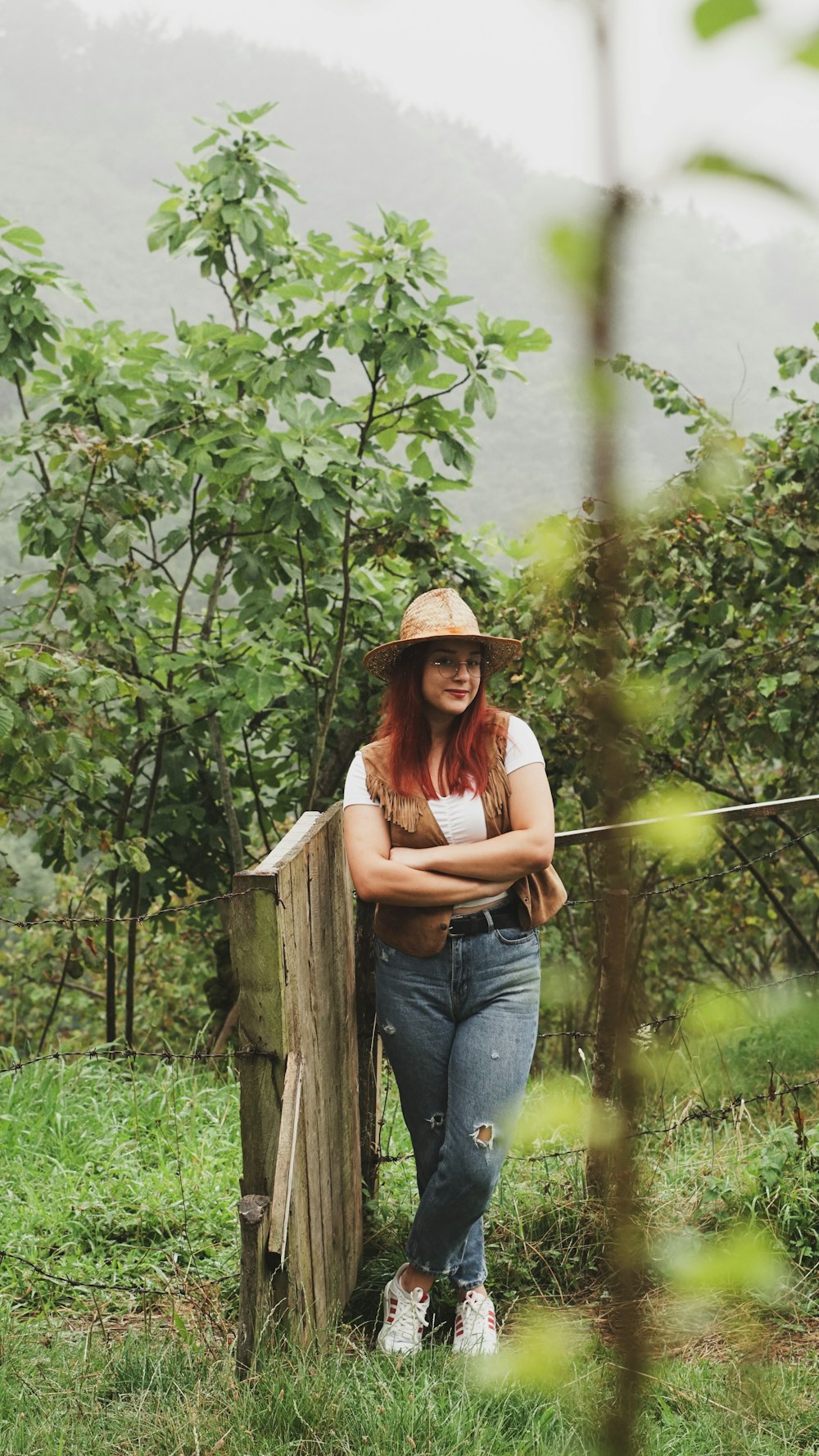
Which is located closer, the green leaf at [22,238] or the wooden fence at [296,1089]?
the wooden fence at [296,1089]

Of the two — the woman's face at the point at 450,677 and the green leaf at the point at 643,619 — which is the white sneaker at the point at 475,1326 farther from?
the green leaf at the point at 643,619

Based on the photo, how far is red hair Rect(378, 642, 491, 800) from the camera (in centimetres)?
296

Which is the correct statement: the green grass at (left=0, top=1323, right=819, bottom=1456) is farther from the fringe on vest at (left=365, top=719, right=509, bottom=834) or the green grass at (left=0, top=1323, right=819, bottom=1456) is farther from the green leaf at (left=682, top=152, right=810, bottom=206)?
the green leaf at (left=682, top=152, right=810, bottom=206)

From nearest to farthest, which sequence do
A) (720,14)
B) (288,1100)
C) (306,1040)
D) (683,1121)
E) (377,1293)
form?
(720,14) < (288,1100) < (306,1040) < (377,1293) < (683,1121)

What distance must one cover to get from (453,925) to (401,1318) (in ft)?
2.99

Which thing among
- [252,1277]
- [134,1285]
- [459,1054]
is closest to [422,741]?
[459,1054]

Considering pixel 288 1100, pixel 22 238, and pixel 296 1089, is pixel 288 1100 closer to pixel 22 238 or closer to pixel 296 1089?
pixel 296 1089

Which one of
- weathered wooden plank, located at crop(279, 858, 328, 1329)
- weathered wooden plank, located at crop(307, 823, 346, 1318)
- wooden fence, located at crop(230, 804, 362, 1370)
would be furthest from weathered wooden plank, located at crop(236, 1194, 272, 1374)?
weathered wooden plank, located at crop(307, 823, 346, 1318)

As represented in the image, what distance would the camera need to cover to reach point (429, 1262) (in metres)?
2.98

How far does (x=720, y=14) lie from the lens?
1.65 feet

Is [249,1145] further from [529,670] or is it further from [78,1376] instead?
[529,670]

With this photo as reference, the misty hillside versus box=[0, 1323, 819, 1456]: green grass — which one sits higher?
the misty hillside

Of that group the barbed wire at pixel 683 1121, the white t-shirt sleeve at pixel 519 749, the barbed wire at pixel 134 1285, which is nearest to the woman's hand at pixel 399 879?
the white t-shirt sleeve at pixel 519 749

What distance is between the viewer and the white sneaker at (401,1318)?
9.32 ft
